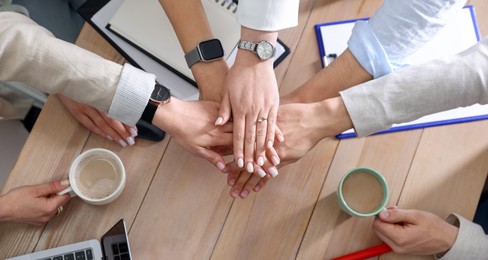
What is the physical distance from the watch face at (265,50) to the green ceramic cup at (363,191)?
289mm

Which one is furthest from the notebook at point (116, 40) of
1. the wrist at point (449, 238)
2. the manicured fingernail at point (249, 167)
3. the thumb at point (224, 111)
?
the wrist at point (449, 238)

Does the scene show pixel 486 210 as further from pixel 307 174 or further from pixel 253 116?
pixel 253 116

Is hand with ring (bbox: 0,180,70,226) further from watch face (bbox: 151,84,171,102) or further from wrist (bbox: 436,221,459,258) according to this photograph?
wrist (bbox: 436,221,459,258)

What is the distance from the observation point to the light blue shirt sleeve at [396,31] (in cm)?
88

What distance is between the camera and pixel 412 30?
2.93 ft

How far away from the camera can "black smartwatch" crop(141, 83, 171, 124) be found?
0.86 metres

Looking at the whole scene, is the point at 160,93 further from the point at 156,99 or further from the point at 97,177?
the point at 97,177

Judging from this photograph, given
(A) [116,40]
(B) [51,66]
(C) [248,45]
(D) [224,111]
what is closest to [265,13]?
(C) [248,45]

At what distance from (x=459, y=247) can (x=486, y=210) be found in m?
0.35

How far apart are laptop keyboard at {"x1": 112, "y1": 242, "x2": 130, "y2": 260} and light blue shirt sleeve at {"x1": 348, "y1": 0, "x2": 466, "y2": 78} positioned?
590 millimetres

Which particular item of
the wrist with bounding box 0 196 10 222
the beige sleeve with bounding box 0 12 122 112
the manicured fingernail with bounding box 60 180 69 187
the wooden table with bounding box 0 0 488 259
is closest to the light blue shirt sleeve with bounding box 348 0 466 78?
the wooden table with bounding box 0 0 488 259

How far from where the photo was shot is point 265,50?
0.92 metres

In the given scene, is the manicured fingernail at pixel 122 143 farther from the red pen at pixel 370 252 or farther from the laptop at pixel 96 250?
the red pen at pixel 370 252

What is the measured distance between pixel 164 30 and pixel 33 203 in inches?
16.7
